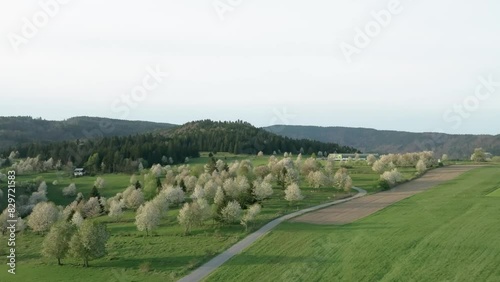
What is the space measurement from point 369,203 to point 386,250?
115 feet

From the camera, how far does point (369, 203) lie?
91625 millimetres

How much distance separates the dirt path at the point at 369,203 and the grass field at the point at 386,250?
3.41m

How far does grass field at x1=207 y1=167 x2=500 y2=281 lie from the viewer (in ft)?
165

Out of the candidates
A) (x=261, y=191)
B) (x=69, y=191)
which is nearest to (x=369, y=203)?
(x=261, y=191)

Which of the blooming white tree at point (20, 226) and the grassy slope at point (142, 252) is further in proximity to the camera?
the blooming white tree at point (20, 226)

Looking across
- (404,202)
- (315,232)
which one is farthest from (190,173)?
(315,232)

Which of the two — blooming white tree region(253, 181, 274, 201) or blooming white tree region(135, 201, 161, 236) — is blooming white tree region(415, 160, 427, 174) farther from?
blooming white tree region(135, 201, 161, 236)

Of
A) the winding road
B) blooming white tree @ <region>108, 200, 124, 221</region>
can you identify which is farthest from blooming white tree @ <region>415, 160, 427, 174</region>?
blooming white tree @ <region>108, 200, 124, 221</region>

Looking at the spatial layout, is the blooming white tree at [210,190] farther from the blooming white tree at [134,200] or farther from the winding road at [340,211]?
the winding road at [340,211]

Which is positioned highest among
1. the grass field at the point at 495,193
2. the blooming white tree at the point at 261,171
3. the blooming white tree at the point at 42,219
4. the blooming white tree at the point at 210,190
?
the blooming white tree at the point at 261,171

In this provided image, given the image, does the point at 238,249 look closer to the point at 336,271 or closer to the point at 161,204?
the point at 336,271

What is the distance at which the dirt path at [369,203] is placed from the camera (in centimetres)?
7688

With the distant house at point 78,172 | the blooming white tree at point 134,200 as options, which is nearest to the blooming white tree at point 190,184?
the blooming white tree at point 134,200

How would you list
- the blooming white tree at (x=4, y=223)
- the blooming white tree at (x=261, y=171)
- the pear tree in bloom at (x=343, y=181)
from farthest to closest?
the blooming white tree at (x=261, y=171) < the pear tree in bloom at (x=343, y=181) < the blooming white tree at (x=4, y=223)
